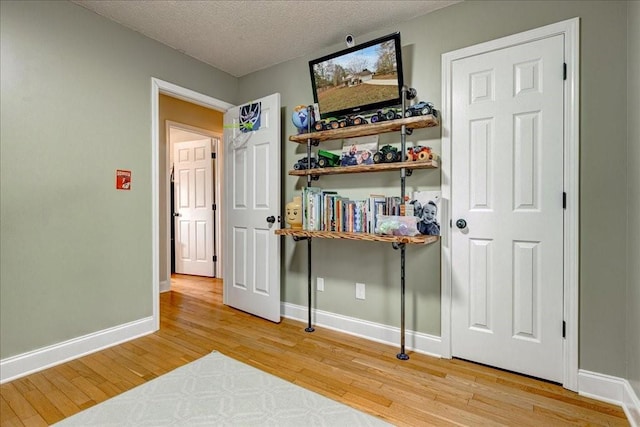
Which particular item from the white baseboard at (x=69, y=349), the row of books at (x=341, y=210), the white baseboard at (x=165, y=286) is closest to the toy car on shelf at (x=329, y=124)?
the row of books at (x=341, y=210)

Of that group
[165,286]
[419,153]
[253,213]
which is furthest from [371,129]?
[165,286]

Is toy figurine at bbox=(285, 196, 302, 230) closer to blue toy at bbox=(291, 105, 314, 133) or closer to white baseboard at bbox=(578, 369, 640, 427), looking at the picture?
blue toy at bbox=(291, 105, 314, 133)

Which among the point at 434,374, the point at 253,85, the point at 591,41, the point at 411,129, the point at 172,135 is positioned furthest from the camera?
the point at 172,135

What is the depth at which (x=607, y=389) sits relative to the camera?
1832 millimetres

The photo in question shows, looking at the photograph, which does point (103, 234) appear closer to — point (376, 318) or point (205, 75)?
point (205, 75)

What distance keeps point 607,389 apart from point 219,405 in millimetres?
2229

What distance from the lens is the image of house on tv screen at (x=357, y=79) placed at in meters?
2.39

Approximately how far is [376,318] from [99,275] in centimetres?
226

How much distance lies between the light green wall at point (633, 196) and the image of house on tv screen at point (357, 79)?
1296 millimetres

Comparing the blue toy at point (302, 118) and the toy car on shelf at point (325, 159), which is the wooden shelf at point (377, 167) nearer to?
the toy car on shelf at point (325, 159)

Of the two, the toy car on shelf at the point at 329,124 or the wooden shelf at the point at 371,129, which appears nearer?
the wooden shelf at the point at 371,129

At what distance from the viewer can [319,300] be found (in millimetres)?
3012

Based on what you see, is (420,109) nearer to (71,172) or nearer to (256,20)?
(256,20)

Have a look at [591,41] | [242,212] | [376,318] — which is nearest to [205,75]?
[242,212]
